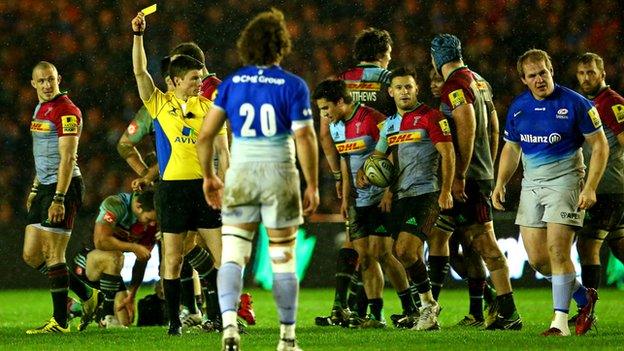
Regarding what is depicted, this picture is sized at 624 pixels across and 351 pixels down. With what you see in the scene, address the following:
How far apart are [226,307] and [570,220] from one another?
2718mm

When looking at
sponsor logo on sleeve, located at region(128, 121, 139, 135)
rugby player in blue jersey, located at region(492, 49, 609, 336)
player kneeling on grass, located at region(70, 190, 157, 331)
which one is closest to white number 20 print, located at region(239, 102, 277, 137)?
rugby player in blue jersey, located at region(492, 49, 609, 336)

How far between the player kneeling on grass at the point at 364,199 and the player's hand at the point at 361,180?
88mm

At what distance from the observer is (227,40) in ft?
61.0

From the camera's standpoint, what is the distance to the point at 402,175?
9.19 m

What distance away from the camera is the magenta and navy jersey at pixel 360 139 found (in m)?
9.51

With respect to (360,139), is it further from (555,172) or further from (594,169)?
(594,169)

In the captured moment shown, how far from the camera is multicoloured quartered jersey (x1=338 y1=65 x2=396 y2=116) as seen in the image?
32.7 ft

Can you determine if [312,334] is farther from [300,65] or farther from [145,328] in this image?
[300,65]

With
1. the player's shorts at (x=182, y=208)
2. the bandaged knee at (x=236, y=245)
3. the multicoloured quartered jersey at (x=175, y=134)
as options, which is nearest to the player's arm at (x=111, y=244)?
the player's shorts at (x=182, y=208)

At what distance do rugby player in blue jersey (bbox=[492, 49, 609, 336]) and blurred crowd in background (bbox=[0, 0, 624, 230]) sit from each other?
362 inches

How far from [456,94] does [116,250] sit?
331 cm

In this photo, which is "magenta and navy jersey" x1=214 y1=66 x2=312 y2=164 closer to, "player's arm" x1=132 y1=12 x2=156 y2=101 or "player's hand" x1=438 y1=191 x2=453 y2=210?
"player's arm" x1=132 y1=12 x2=156 y2=101

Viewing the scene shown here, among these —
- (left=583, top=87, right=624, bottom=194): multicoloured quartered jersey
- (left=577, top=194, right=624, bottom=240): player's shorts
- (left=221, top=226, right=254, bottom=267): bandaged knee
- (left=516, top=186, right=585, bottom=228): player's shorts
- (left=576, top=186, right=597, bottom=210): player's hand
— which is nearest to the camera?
(left=221, top=226, right=254, bottom=267): bandaged knee

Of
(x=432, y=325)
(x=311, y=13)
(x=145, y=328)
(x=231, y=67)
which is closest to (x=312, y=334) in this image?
(x=432, y=325)
